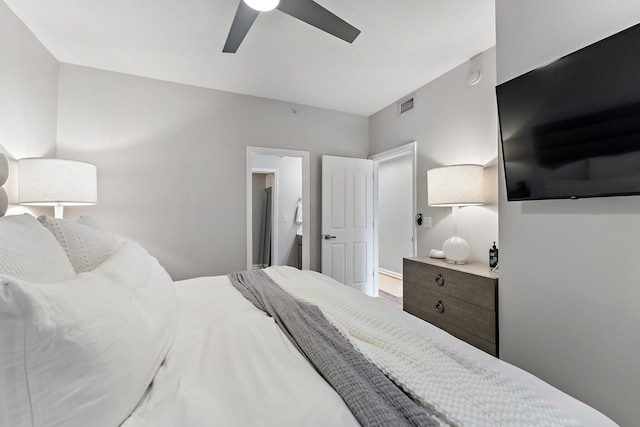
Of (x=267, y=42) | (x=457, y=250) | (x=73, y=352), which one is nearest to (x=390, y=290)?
(x=457, y=250)

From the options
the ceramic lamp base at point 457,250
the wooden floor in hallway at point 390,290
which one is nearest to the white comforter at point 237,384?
the ceramic lamp base at point 457,250

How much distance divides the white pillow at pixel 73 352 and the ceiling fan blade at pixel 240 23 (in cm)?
154

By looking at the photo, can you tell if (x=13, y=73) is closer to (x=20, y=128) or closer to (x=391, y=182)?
(x=20, y=128)

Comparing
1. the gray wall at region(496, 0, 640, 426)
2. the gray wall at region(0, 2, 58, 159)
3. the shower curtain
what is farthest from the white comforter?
the shower curtain

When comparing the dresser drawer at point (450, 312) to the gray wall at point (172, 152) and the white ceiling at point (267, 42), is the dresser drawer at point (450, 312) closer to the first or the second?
the gray wall at point (172, 152)

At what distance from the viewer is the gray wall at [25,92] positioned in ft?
6.06

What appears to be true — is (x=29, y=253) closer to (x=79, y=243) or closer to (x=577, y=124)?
(x=79, y=243)

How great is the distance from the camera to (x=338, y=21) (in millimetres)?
1629

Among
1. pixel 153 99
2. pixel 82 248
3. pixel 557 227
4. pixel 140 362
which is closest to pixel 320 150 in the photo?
pixel 153 99

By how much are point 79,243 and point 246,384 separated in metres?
0.84

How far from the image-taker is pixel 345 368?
2.81 ft

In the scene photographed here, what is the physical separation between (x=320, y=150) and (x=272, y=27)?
178 centimetres

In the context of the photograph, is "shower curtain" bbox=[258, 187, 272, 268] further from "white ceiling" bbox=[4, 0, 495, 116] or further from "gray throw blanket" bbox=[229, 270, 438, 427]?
"gray throw blanket" bbox=[229, 270, 438, 427]

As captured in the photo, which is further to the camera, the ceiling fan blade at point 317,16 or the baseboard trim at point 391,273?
the baseboard trim at point 391,273
